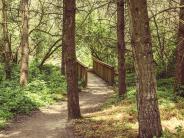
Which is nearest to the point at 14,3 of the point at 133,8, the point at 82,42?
the point at 82,42

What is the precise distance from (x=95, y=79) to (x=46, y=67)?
3988mm

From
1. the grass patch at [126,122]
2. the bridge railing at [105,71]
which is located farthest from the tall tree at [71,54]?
the bridge railing at [105,71]

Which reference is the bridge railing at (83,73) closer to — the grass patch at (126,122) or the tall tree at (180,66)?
the tall tree at (180,66)

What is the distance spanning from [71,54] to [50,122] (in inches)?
Answer: 106

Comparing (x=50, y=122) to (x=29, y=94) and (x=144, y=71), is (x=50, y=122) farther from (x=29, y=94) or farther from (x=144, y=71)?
(x=144, y=71)

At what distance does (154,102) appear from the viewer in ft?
28.3

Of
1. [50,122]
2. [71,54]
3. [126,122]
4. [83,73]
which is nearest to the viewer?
[126,122]

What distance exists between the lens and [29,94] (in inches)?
678

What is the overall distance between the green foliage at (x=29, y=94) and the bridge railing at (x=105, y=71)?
293 centimetres

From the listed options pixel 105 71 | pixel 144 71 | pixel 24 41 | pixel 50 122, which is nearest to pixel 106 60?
pixel 105 71

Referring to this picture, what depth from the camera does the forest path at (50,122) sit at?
11578mm

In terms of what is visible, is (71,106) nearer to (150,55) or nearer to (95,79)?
(150,55)

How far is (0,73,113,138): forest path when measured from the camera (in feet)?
38.0

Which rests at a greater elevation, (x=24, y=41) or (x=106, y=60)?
(x=24, y=41)
